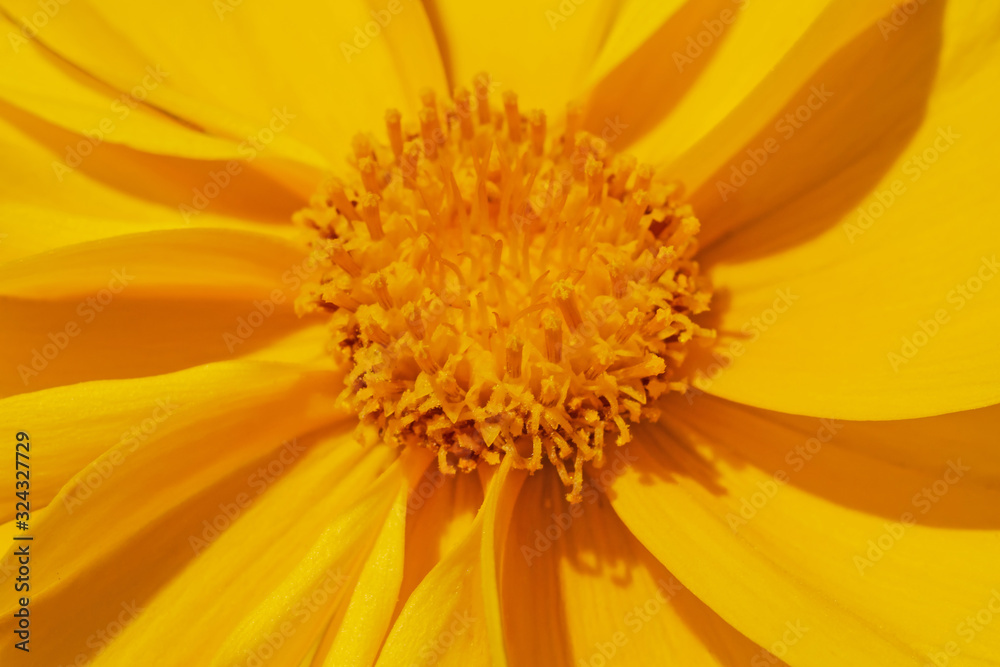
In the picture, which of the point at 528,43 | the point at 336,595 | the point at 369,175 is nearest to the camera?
the point at 336,595

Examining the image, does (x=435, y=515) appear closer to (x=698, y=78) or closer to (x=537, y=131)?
(x=537, y=131)

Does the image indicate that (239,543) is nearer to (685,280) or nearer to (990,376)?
(685,280)

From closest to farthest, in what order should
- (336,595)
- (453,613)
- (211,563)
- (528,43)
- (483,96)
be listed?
1. (453,613)
2. (336,595)
3. (211,563)
4. (483,96)
5. (528,43)

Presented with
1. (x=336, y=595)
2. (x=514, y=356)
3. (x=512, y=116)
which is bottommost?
(x=336, y=595)

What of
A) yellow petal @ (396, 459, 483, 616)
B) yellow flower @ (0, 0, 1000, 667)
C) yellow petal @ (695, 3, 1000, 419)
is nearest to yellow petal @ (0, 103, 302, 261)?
yellow flower @ (0, 0, 1000, 667)

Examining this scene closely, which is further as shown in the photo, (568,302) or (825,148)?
(825,148)

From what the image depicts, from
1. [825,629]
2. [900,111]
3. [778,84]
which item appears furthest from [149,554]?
[900,111]

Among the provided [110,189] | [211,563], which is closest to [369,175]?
[110,189]
